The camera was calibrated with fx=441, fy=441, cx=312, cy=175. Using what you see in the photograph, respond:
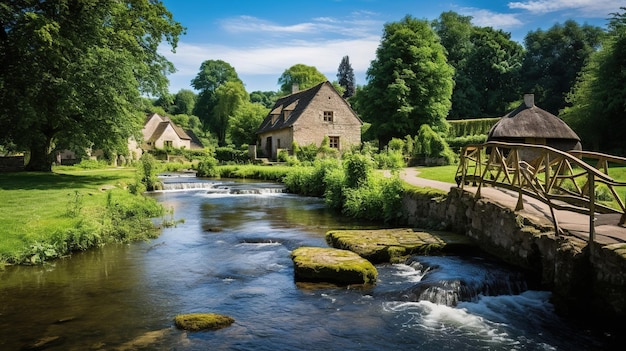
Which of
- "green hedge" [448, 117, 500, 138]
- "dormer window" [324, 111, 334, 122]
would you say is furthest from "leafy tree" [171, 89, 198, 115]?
"green hedge" [448, 117, 500, 138]

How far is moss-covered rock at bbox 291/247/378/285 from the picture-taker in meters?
8.98

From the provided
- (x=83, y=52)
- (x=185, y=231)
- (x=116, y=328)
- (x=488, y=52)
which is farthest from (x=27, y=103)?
(x=488, y=52)

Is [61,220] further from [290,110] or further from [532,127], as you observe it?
[290,110]

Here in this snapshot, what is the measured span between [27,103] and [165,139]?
169ft

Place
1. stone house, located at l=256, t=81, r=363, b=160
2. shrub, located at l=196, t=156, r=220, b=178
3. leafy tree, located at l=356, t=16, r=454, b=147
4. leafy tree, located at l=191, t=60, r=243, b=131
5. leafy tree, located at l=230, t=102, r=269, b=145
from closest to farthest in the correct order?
shrub, located at l=196, t=156, r=220, b=178 < leafy tree, located at l=356, t=16, r=454, b=147 < stone house, located at l=256, t=81, r=363, b=160 < leafy tree, located at l=230, t=102, r=269, b=145 < leafy tree, located at l=191, t=60, r=243, b=131

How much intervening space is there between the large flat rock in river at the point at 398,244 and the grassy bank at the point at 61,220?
6.48m

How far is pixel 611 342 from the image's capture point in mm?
6398

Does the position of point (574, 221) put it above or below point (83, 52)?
below

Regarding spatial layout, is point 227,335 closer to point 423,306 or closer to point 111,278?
point 423,306

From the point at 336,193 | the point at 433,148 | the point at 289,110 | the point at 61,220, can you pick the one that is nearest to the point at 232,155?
the point at 289,110

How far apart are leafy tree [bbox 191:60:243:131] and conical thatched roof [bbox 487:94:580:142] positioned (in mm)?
64838

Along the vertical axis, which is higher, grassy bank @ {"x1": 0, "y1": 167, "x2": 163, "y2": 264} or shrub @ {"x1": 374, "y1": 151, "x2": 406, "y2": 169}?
shrub @ {"x1": 374, "y1": 151, "x2": 406, "y2": 169}

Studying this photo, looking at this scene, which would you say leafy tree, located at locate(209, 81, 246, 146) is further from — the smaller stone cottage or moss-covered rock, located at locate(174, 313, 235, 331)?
moss-covered rock, located at locate(174, 313, 235, 331)

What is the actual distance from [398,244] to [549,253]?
3.56 metres
